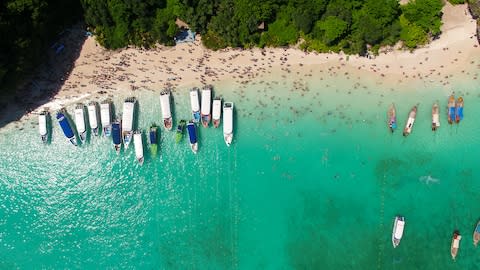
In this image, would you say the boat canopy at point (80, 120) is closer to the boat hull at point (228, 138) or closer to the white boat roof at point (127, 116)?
the white boat roof at point (127, 116)

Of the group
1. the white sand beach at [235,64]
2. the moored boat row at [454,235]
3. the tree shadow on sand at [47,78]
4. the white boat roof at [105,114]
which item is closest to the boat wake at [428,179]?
the moored boat row at [454,235]

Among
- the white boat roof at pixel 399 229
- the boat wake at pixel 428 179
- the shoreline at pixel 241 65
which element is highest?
the shoreline at pixel 241 65

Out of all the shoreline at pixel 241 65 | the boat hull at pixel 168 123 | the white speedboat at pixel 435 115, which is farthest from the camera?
the boat hull at pixel 168 123

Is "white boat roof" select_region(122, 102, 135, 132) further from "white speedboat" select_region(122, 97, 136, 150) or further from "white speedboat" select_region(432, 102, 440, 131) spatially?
"white speedboat" select_region(432, 102, 440, 131)

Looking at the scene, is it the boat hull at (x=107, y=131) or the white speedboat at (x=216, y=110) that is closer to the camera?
the white speedboat at (x=216, y=110)

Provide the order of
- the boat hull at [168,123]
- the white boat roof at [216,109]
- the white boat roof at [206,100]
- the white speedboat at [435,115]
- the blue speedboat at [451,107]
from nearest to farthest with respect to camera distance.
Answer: the blue speedboat at [451,107], the white speedboat at [435,115], the white boat roof at [206,100], the white boat roof at [216,109], the boat hull at [168,123]

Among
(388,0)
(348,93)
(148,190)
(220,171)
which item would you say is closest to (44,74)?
(148,190)

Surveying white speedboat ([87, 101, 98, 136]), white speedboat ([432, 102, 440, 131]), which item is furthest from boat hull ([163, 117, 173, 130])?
white speedboat ([432, 102, 440, 131])

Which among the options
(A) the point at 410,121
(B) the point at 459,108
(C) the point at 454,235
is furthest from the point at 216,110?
(C) the point at 454,235
